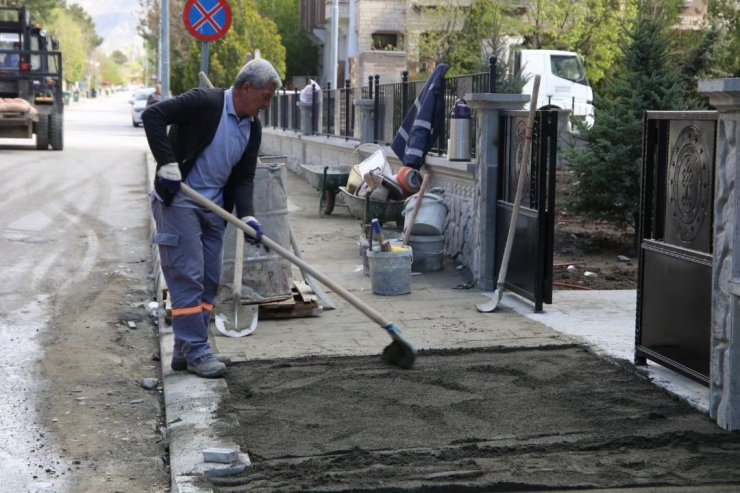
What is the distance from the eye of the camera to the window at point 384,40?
1764 inches

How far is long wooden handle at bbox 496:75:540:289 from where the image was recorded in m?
8.77

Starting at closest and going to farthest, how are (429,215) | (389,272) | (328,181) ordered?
1. (389,272)
2. (429,215)
3. (328,181)

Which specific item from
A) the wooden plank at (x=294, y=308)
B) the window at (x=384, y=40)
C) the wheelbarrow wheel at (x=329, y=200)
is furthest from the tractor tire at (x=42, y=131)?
the wooden plank at (x=294, y=308)

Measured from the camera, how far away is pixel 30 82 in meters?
29.8

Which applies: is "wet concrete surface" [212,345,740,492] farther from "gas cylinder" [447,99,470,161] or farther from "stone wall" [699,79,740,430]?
"gas cylinder" [447,99,470,161]

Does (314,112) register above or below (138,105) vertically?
below

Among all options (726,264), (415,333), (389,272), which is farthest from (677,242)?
(389,272)

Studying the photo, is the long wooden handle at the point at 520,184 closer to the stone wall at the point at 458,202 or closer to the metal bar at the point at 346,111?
the stone wall at the point at 458,202

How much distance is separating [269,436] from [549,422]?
141 centimetres

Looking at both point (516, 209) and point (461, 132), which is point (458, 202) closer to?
point (461, 132)

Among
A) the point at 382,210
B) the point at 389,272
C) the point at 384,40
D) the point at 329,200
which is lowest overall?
the point at 389,272

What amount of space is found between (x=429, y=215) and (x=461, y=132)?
2.82 feet

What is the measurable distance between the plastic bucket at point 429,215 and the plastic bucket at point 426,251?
62 mm

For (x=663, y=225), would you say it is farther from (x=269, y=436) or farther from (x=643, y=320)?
(x=269, y=436)
